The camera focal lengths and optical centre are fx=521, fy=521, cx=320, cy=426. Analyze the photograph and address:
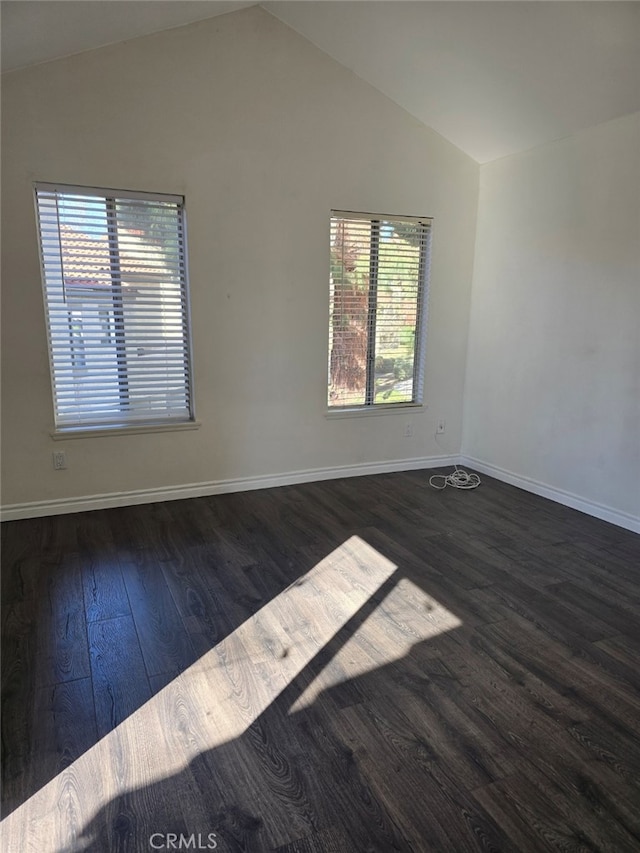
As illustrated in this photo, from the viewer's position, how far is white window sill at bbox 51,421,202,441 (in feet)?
11.5

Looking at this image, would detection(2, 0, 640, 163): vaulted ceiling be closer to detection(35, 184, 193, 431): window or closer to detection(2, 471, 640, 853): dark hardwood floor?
detection(35, 184, 193, 431): window

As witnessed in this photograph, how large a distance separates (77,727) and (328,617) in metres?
1.09

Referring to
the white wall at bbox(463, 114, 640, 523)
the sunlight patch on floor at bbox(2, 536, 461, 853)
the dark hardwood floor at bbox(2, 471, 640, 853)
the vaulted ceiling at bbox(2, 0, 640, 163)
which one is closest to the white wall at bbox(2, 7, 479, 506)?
the vaulted ceiling at bbox(2, 0, 640, 163)

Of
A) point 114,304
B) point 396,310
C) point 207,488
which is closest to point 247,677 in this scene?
point 207,488

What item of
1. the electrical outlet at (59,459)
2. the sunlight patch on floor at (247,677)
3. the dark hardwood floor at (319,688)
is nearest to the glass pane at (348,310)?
the dark hardwood floor at (319,688)

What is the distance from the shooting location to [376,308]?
14.2 ft

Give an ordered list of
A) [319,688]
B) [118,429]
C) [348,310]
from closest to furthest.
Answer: [319,688] < [118,429] < [348,310]

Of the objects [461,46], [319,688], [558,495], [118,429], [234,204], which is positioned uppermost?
[461,46]

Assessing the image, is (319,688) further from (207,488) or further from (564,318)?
(564,318)

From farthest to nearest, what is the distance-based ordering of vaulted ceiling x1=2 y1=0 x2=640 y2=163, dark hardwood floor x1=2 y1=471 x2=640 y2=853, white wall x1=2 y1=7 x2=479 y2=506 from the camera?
white wall x1=2 y1=7 x2=479 y2=506, vaulted ceiling x1=2 y1=0 x2=640 y2=163, dark hardwood floor x1=2 y1=471 x2=640 y2=853

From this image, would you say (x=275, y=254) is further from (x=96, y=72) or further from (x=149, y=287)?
(x=96, y=72)

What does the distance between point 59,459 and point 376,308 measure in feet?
8.72

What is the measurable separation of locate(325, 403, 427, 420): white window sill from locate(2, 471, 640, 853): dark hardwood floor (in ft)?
3.92

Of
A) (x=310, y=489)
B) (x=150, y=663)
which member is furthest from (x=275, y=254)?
(x=150, y=663)
